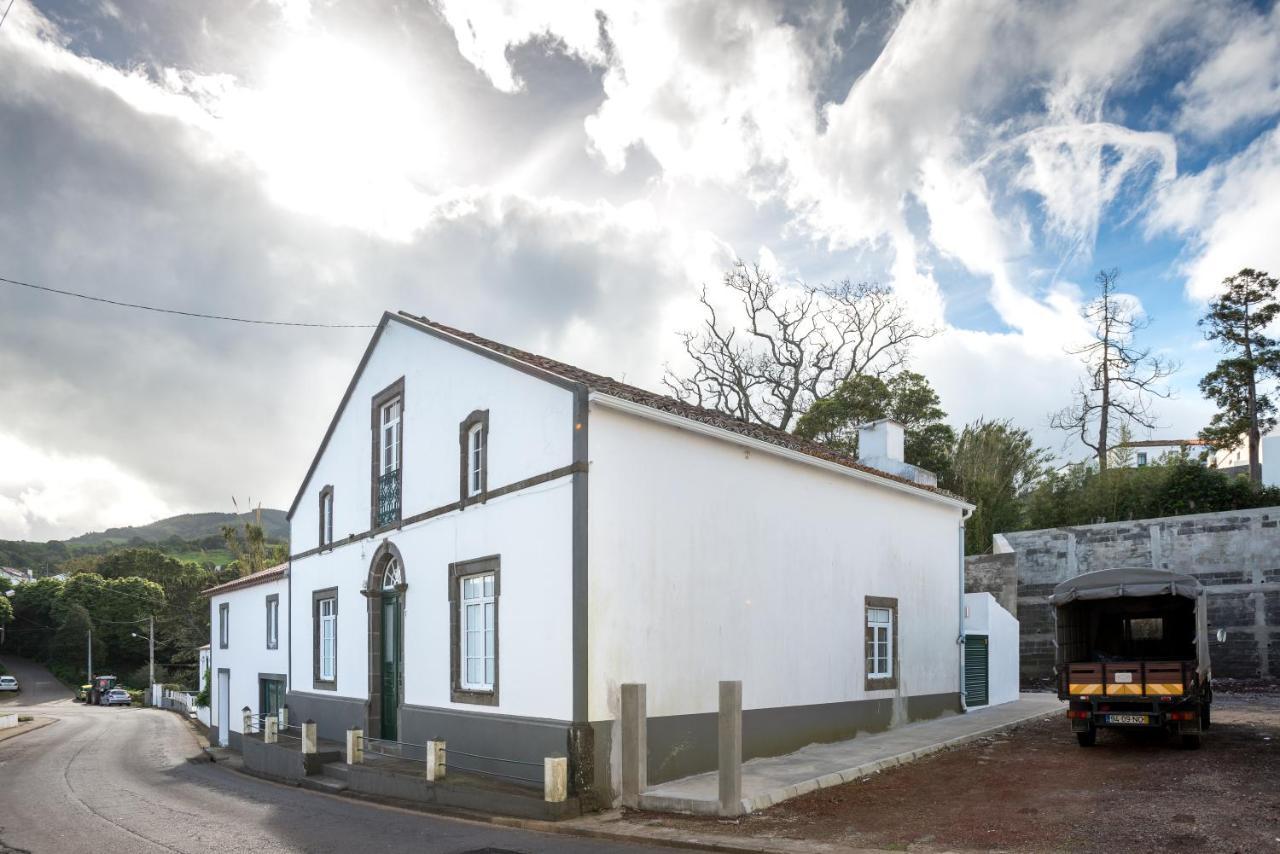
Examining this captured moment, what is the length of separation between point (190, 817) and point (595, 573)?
23.2ft

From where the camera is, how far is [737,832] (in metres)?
9.92

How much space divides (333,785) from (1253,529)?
68.0 feet

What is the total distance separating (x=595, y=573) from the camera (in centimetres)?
1180

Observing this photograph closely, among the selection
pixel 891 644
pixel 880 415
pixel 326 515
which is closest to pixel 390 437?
pixel 326 515

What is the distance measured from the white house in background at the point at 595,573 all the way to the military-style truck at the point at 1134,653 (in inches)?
130

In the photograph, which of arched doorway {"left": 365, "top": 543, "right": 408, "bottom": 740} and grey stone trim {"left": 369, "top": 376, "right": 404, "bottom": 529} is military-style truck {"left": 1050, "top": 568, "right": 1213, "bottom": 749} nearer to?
arched doorway {"left": 365, "top": 543, "right": 408, "bottom": 740}

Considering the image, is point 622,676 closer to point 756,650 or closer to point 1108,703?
point 756,650

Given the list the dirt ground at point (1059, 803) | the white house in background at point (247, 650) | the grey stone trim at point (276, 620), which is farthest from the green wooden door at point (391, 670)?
the grey stone trim at point (276, 620)

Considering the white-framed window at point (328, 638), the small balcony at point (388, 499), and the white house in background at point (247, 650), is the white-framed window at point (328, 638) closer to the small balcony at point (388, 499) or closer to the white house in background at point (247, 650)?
the small balcony at point (388, 499)

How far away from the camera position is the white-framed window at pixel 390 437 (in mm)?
17641

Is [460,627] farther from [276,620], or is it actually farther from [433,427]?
[276,620]

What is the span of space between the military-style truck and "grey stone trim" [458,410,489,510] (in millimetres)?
8861

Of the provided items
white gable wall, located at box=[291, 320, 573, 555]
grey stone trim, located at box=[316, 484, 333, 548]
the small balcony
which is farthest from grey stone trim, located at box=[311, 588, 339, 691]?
the small balcony

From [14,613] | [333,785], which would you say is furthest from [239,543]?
[333,785]
